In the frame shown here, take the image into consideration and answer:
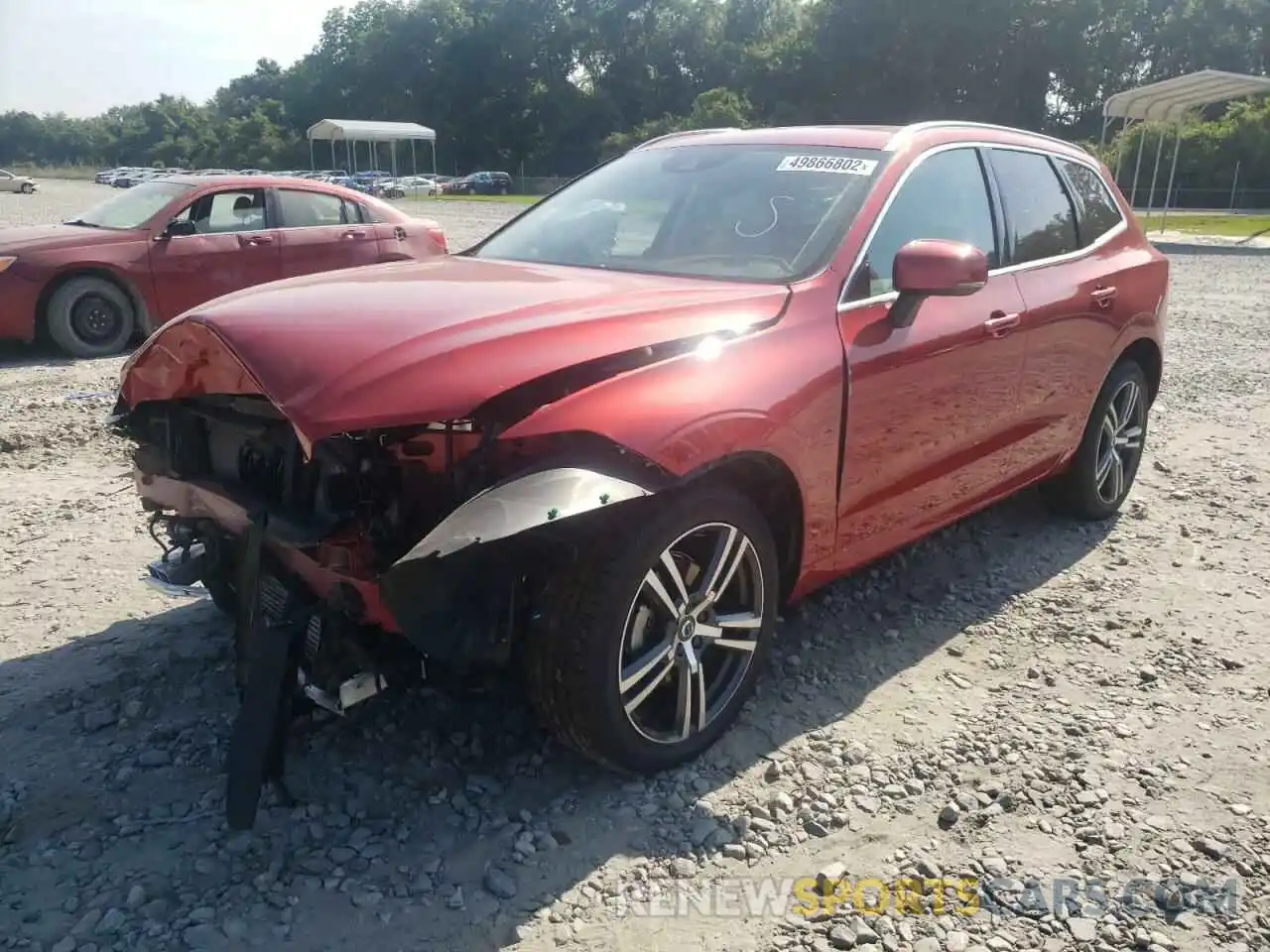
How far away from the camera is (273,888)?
2578mm

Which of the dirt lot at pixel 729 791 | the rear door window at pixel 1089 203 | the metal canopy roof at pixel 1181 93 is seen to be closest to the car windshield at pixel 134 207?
the dirt lot at pixel 729 791

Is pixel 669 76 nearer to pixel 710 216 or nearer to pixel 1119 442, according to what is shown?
pixel 1119 442

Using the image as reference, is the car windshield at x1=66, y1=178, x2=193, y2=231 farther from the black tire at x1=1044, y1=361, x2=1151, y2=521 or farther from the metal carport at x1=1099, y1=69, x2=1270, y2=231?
the metal carport at x1=1099, y1=69, x2=1270, y2=231

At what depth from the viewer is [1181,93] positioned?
21.5 meters

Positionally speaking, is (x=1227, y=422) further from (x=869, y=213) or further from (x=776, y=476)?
(x=776, y=476)

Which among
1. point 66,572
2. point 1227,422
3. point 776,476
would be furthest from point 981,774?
point 1227,422

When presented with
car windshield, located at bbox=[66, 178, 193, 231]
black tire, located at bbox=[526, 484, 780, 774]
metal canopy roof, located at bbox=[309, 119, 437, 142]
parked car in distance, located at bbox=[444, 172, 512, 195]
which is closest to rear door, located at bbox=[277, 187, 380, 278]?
car windshield, located at bbox=[66, 178, 193, 231]

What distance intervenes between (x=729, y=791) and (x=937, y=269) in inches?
67.7

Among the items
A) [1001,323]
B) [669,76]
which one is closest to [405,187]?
[669,76]

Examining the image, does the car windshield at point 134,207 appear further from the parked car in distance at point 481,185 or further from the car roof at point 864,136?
the parked car in distance at point 481,185

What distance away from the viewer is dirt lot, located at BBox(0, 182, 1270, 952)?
253 cm

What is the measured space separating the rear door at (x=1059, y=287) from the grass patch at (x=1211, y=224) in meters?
22.3

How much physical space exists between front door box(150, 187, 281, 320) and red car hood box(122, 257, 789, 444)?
640cm

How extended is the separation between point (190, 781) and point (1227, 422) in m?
6.94
